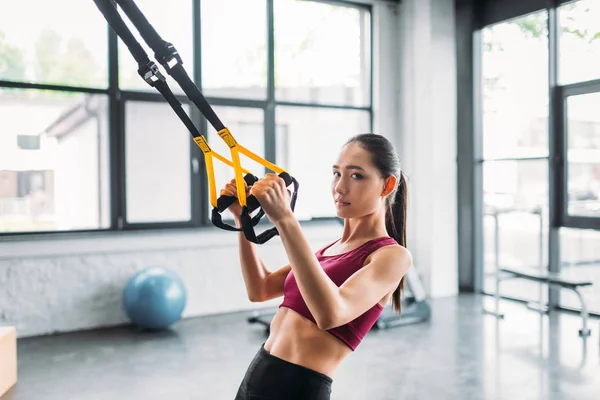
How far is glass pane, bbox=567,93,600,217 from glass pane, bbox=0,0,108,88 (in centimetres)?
407

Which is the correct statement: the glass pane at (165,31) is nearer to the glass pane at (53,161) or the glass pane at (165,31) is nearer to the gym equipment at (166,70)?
the glass pane at (53,161)

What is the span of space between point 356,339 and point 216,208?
40 centimetres

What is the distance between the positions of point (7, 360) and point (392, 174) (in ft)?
9.01

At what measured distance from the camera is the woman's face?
3.72ft

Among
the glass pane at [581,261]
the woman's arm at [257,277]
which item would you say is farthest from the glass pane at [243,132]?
the woman's arm at [257,277]

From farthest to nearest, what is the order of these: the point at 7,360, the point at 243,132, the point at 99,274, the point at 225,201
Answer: the point at 243,132 < the point at 99,274 < the point at 7,360 < the point at 225,201

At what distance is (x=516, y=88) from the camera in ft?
17.4

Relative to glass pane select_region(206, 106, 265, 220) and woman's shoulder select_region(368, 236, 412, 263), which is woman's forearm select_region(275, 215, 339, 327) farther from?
glass pane select_region(206, 106, 265, 220)

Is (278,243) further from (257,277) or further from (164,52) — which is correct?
(164,52)

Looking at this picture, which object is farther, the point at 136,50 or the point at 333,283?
the point at 333,283

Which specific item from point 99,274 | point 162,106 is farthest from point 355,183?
point 162,106

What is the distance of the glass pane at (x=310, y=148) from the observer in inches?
211

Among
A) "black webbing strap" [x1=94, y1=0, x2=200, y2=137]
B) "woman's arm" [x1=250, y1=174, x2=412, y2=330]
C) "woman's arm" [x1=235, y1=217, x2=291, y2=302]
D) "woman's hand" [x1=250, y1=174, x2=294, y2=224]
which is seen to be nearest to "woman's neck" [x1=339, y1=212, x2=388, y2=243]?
"woman's arm" [x1=250, y1=174, x2=412, y2=330]

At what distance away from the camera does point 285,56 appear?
5285mm
